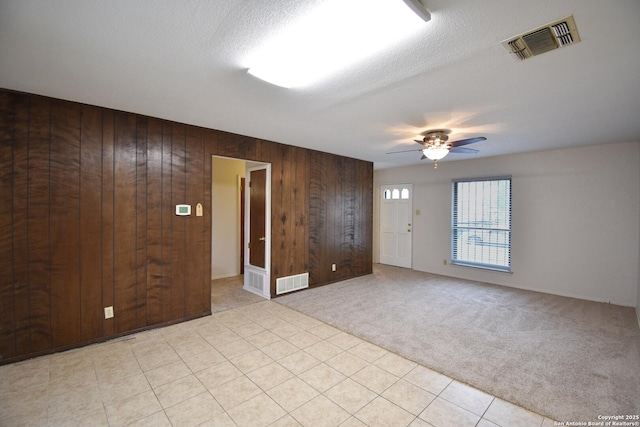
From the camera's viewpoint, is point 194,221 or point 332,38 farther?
point 194,221

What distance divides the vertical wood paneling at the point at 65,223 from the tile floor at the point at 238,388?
0.34 m

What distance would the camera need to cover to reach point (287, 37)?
1.72 m

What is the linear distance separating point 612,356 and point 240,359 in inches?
148

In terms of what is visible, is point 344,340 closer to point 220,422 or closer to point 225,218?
point 220,422

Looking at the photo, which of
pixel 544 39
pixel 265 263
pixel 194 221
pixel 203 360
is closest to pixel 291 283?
pixel 265 263

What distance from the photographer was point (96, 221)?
2.96 metres

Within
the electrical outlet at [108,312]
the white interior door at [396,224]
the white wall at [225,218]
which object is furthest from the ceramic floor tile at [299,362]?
the white interior door at [396,224]

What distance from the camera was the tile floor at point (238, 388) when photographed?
6.32 ft

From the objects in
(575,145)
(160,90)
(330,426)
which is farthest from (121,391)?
(575,145)

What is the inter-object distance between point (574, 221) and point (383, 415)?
4971mm

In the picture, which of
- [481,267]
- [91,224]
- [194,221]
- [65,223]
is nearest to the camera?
[65,223]

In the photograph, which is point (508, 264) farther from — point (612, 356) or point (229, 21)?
point (229, 21)

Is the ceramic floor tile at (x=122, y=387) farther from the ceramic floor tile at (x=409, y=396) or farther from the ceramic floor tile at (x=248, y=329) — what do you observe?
the ceramic floor tile at (x=409, y=396)

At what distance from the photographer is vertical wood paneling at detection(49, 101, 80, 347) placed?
274 centimetres
